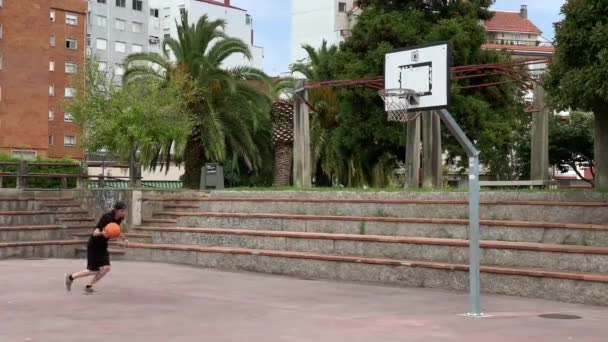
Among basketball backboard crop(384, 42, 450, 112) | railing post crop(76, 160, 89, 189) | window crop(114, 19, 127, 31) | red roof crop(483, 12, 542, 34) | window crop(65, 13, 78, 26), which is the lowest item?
railing post crop(76, 160, 89, 189)

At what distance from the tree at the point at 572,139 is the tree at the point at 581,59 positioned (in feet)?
116

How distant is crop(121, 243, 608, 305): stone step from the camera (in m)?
12.7

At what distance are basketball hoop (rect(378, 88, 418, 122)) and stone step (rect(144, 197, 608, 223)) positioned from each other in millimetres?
3623

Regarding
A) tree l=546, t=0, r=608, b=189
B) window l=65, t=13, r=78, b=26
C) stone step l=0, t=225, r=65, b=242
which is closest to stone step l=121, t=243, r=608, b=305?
stone step l=0, t=225, r=65, b=242

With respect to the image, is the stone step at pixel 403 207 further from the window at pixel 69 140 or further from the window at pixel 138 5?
the window at pixel 138 5

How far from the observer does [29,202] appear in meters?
23.2

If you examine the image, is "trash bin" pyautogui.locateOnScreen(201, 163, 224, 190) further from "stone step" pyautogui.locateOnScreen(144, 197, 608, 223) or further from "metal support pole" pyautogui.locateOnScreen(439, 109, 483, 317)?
"metal support pole" pyautogui.locateOnScreen(439, 109, 483, 317)

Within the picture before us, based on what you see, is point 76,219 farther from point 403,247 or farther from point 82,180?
point 403,247

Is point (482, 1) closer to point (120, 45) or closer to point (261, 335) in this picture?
point (261, 335)

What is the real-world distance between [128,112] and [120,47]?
2468 inches

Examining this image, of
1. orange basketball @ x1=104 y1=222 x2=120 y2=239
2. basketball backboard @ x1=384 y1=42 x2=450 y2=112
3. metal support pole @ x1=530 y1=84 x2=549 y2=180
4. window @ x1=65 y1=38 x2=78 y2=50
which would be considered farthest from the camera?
window @ x1=65 y1=38 x2=78 y2=50

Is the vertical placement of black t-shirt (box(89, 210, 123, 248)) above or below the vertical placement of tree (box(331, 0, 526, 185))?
below

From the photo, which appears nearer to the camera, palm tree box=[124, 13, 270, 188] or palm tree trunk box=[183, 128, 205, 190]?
palm tree box=[124, 13, 270, 188]

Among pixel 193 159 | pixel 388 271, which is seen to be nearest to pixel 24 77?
pixel 193 159
